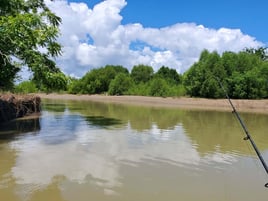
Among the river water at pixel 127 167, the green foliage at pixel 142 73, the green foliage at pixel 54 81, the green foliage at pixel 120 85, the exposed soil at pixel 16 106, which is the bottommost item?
A: the river water at pixel 127 167

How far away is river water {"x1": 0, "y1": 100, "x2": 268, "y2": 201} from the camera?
6.34 metres

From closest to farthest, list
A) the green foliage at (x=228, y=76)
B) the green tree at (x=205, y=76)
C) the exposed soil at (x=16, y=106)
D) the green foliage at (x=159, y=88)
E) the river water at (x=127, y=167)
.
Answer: the river water at (x=127, y=167), the exposed soil at (x=16, y=106), the green foliage at (x=228, y=76), the green tree at (x=205, y=76), the green foliage at (x=159, y=88)

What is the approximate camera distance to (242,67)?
4569cm

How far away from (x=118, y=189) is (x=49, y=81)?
324 inches

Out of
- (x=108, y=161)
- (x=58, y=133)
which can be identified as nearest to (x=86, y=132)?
(x=58, y=133)

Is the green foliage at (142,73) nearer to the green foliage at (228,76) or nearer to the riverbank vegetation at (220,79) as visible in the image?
the riverbank vegetation at (220,79)

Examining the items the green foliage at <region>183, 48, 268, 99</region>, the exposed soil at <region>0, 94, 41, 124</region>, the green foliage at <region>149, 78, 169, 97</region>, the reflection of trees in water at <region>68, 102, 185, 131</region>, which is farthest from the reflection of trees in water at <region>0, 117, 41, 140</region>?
the green foliage at <region>149, 78, 169, 97</region>

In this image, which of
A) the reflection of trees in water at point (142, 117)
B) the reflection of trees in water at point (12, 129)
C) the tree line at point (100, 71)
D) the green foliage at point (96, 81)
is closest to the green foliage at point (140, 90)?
the tree line at point (100, 71)

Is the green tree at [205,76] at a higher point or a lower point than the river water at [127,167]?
higher

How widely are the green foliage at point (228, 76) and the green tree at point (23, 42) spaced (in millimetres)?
30490

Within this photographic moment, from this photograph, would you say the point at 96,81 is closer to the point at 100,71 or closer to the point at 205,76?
the point at 100,71

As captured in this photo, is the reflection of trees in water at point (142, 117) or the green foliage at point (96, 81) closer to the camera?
the reflection of trees in water at point (142, 117)

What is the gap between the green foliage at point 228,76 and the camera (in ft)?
137

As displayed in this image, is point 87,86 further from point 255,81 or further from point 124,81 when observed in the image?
point 255,81
